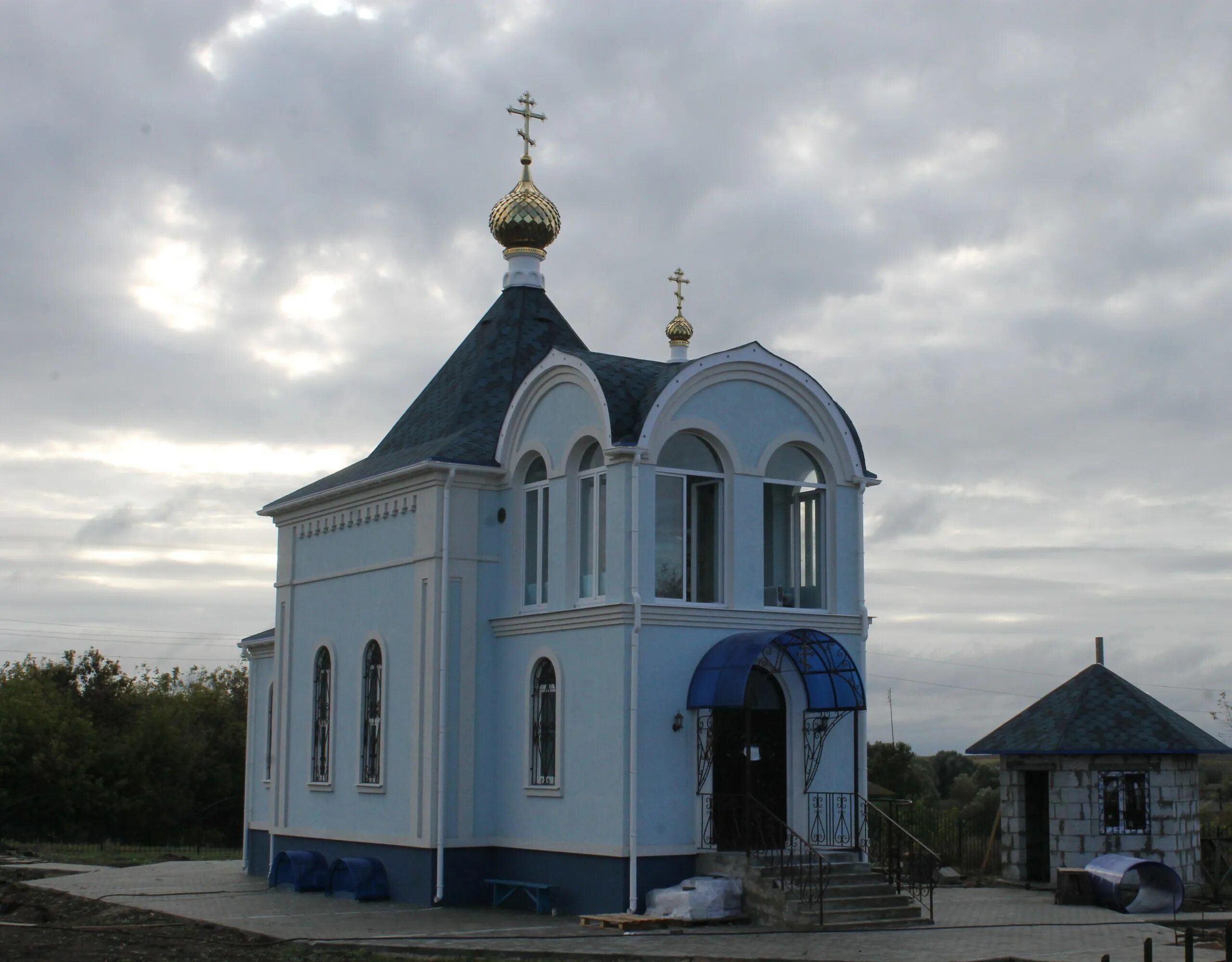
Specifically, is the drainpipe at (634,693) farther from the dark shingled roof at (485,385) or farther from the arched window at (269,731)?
the arched window at (269,731)

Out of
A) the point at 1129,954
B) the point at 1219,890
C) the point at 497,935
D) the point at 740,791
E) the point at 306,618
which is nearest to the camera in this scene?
the point at 1129,954

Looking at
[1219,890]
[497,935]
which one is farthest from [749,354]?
[1219,890]

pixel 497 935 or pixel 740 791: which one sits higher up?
pixel 740 791

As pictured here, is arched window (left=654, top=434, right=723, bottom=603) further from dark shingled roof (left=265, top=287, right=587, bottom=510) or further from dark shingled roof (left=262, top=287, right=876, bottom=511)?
dark shingled roof (left=265, top=287, right=587, bottom=510)

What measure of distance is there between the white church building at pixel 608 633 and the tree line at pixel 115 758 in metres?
24.7

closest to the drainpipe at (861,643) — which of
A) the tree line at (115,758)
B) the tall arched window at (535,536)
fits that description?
the tall arched window at (535,536)

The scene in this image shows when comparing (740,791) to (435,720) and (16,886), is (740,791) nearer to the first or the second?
(435,720)

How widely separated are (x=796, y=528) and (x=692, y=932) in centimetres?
533

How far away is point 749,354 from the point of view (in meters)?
18.1

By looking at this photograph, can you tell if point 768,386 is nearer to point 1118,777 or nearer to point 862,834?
point 862,834

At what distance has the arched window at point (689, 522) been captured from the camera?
17.6 meters

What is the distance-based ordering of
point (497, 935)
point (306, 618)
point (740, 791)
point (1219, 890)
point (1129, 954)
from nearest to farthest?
1. point (1129, 954)
2. point (497, 935)
3. point (740, 791)
4. point (1219, 890)
5. point (306, 618)

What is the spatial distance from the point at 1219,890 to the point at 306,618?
13.1 m

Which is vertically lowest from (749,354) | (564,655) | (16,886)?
(16,886)
